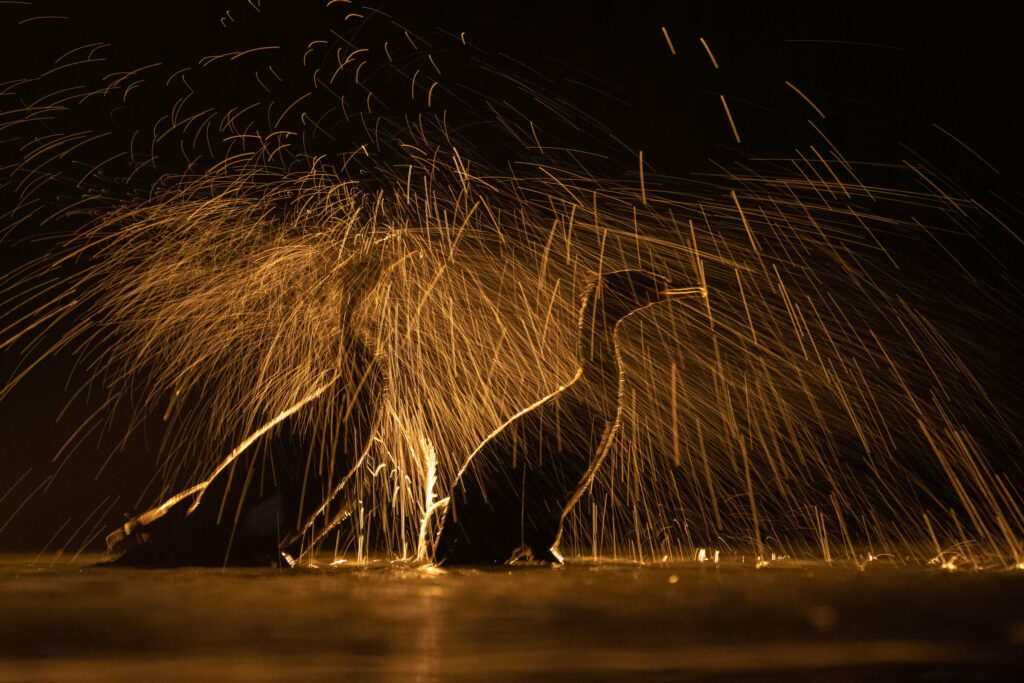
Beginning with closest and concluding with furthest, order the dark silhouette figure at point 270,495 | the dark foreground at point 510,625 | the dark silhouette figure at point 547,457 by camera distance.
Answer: the dark foreground at point 510,625
the dark silhouette figure at point 547,457
the dark silhouette figure at point 270,495

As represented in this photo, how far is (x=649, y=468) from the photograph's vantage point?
1533 cm

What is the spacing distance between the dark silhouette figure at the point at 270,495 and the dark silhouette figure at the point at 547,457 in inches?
45.8

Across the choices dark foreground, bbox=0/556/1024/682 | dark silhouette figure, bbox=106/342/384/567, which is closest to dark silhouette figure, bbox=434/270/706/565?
dark foreground, bbox=0/556/1024/682

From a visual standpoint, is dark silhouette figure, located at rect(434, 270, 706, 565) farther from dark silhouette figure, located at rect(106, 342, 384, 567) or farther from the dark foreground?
dark silhouette figure, located at rect(106, 342, 384, 567)

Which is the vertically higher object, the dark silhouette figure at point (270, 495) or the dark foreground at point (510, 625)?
the dark silhouette figure at point (270, 495)

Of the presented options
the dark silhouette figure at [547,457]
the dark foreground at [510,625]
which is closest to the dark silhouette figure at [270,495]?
the dark foreground at [510,625]

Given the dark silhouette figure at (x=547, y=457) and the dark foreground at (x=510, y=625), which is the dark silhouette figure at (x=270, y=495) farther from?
the dark silhouette figure at (x=547, y=457)

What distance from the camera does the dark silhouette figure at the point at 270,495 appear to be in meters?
Result: 13.4

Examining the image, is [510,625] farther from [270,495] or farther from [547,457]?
[270,495]

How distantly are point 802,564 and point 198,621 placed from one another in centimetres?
738

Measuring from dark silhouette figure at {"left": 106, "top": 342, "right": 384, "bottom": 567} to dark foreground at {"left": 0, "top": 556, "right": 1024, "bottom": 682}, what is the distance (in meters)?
0.43

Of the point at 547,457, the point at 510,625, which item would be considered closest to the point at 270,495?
the point at 547,457

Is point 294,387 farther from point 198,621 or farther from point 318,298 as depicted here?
point 198,621


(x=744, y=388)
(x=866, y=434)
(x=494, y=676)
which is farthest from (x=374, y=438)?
(x=494, y=676)
